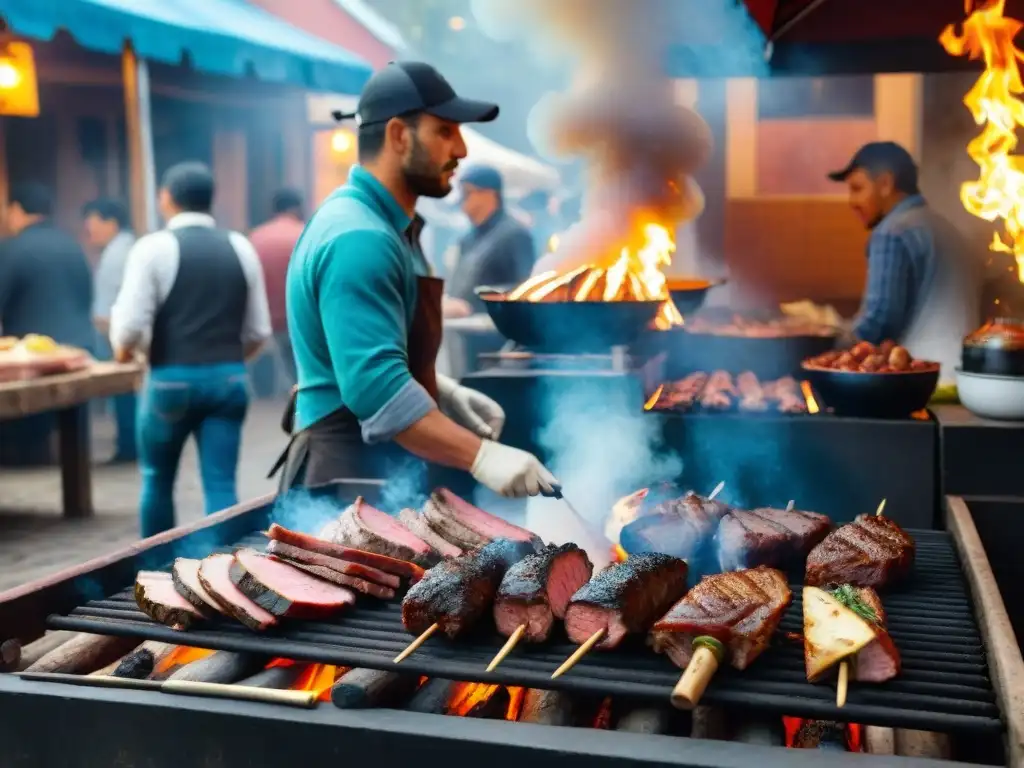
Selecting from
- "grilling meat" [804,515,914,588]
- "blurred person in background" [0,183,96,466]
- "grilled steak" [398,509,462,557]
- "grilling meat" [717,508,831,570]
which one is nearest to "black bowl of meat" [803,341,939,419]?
"grilling meat" [717,508,831,570]

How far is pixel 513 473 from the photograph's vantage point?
3.35 meters

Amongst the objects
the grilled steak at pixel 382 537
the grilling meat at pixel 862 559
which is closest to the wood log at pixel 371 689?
the grilled steak at pixel 382 537

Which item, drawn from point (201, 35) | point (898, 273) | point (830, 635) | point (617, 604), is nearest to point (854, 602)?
point (830, 635)

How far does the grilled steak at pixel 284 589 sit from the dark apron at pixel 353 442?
993 millimetres

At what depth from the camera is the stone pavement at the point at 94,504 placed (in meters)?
7.30

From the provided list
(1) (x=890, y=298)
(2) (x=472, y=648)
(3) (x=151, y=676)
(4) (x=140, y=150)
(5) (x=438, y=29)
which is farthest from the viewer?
(5) (x=438, y=29)

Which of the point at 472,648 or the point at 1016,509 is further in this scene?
the point at 1016,509

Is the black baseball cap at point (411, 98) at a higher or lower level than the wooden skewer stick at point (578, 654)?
higher

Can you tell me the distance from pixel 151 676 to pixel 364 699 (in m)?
0.76

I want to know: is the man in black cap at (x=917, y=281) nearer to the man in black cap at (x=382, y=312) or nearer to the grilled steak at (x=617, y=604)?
the man in black cap at (x=382, y=312)

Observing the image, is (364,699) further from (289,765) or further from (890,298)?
(890,298)

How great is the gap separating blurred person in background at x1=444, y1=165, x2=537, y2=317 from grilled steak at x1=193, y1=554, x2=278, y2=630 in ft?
21.6

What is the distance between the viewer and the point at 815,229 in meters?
10.1

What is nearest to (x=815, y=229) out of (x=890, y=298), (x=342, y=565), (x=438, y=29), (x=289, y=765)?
(x=890, y=298)
